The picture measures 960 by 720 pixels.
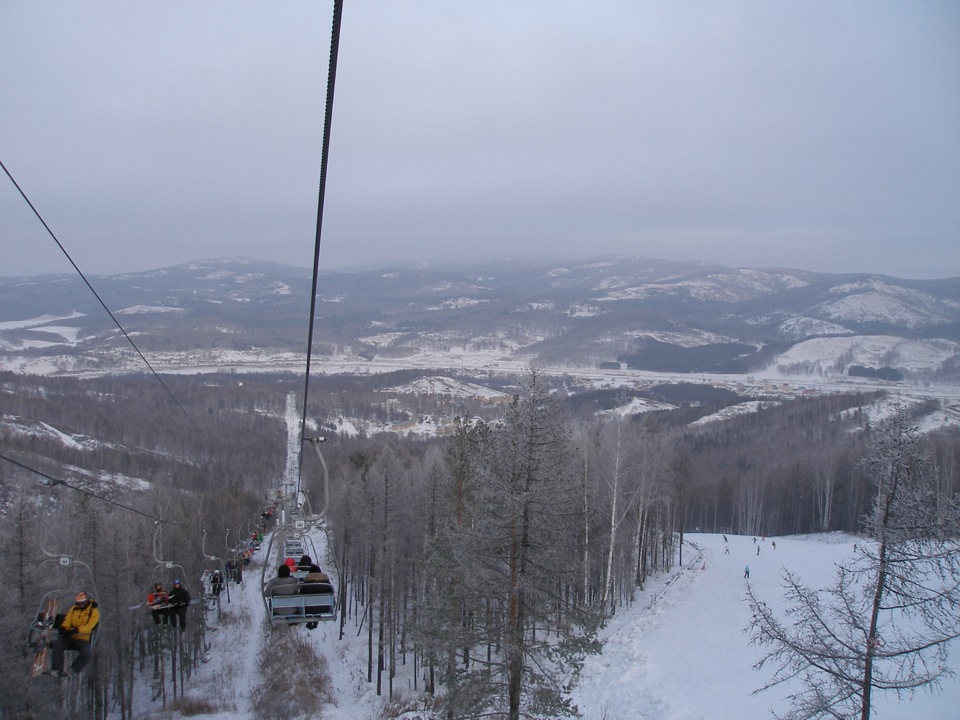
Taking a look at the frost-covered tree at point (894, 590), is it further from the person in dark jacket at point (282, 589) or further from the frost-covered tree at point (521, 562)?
the person in dark jacket at point (282, 589)

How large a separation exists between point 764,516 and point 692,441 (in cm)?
1678

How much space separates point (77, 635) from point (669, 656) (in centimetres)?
1551

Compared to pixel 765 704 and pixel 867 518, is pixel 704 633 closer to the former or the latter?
pixel 765 704

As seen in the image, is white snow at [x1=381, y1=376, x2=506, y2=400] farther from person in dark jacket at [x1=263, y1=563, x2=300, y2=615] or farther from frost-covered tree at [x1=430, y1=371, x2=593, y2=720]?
person in dark jacket at [x1=263, y1=563, x2=300, y2=615]

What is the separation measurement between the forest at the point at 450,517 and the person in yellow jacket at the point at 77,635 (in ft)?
5.48

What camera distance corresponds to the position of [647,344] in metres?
177

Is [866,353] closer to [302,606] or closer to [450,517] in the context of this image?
[450,517]

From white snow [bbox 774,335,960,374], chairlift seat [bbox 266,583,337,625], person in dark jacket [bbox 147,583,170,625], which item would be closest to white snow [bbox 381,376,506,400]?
white snow [bbox 774,335,960,374]

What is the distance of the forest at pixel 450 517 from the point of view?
1013 cm

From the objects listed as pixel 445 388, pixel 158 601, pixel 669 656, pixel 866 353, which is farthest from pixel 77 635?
pixel 866 353

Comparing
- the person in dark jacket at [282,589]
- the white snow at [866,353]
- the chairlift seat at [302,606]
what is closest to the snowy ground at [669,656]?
the chairlift seat at [302,606]

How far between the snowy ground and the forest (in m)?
1.22

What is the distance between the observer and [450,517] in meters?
18.2

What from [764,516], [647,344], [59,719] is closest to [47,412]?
[59,719]
